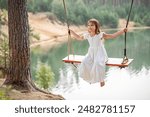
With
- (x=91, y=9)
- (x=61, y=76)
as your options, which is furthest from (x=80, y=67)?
(x=91, y=9)

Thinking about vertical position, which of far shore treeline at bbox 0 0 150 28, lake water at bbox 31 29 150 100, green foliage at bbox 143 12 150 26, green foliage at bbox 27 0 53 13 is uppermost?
green foliage at bbox 27 0 53 13

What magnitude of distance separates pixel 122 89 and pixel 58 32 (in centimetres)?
301

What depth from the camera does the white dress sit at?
360 centimetres

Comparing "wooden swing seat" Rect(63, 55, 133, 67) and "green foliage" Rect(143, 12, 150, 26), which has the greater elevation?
"green foliage" Rect(143, 12, 150, 26)

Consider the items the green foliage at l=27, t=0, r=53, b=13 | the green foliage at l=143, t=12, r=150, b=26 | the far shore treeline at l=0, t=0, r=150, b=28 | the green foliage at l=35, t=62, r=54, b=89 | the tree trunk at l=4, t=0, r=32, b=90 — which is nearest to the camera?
the tree trunk at l=4, t=0, r=32, b=90

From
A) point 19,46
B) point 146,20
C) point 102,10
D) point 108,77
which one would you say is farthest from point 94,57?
point 102,10

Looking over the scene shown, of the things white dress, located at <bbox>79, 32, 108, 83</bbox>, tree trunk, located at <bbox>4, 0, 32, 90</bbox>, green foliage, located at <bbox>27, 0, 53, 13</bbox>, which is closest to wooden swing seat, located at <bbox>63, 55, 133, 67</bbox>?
white dress, located at <bbox>79, 32, 108, 83</bbox>

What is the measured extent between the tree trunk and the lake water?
106 cm

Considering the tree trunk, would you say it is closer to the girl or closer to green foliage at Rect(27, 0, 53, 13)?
the girl

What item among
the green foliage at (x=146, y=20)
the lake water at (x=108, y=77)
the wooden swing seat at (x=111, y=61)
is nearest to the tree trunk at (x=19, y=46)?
the wooden swing seat at (x=111, y=61)

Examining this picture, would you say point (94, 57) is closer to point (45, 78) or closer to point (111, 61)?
point (111, 61)

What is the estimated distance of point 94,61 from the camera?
3.63m

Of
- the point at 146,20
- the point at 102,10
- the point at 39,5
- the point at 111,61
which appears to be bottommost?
the point at 111,61

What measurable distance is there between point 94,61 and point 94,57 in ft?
0.11
